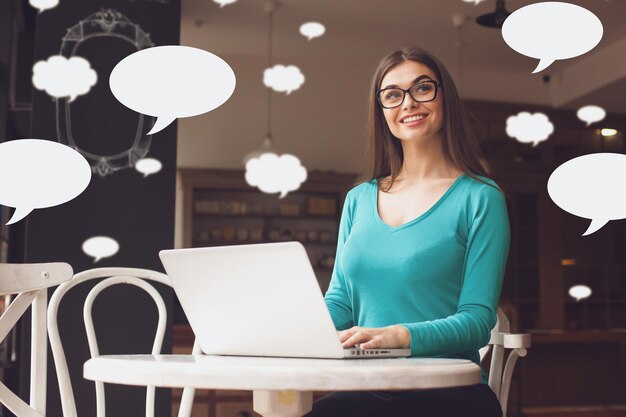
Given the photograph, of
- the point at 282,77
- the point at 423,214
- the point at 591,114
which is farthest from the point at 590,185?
the point at 591,114

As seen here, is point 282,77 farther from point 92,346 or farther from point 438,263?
point 438,263

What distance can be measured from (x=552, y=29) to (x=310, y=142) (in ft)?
17.8

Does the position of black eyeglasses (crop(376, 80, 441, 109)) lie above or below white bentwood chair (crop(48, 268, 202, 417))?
above

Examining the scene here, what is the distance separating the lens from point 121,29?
13.7ft

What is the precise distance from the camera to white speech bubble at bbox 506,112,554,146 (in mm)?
7222

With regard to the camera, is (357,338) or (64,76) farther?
(64,76)

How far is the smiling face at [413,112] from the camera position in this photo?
166 centimetres

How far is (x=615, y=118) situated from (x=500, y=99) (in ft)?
3.98

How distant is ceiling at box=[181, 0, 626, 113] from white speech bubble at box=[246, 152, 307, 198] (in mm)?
1026

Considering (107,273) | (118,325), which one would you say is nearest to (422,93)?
(107,273)

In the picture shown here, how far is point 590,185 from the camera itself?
2.28 m

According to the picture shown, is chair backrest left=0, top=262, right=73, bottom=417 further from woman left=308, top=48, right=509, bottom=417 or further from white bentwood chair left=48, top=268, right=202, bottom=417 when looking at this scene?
woman left=308, top=48, right=509, bottom=417

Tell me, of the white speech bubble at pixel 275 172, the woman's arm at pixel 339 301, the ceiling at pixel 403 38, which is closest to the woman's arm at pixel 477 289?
the woman's arm at pixel 339 301

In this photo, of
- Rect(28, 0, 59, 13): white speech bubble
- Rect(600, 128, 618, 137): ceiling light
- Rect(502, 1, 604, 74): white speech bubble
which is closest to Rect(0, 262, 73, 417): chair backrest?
Rect(502, 1, 604, 74): white speech bubble
